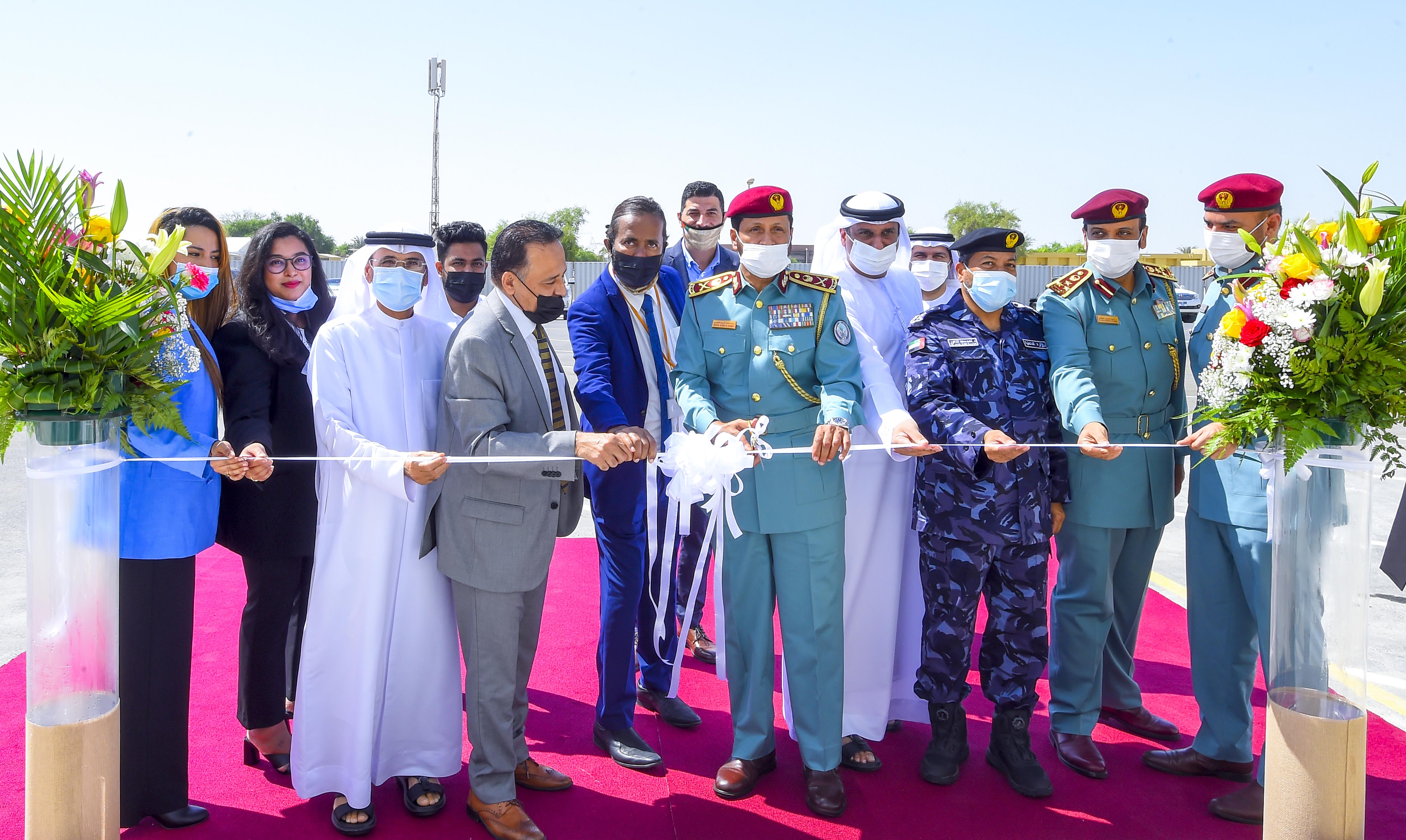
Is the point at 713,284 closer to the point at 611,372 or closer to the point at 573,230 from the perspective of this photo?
the point at 611,372

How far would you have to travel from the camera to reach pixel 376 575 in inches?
126

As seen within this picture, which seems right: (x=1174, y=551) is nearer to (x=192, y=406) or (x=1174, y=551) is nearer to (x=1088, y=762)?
(x=1088, y=762)

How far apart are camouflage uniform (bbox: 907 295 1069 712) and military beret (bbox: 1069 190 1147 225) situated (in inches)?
23.8

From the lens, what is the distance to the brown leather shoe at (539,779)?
345 centimetres

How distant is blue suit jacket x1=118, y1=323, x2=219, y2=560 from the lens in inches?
121

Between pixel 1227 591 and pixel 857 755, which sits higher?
pixel 1227 591

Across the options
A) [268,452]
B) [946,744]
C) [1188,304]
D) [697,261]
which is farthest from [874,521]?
[1188,304]

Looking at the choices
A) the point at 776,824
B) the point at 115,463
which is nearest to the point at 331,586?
the point at 115,463

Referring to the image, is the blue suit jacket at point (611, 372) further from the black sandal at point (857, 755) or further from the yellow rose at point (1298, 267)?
the yellow rose at point (1298, 267)

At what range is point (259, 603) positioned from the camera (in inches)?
140

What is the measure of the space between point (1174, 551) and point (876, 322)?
4.05 metres

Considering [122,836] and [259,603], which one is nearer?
[122,836]

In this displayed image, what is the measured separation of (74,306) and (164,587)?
3.49 ft

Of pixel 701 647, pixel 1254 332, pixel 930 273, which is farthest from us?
pixel 701 647
